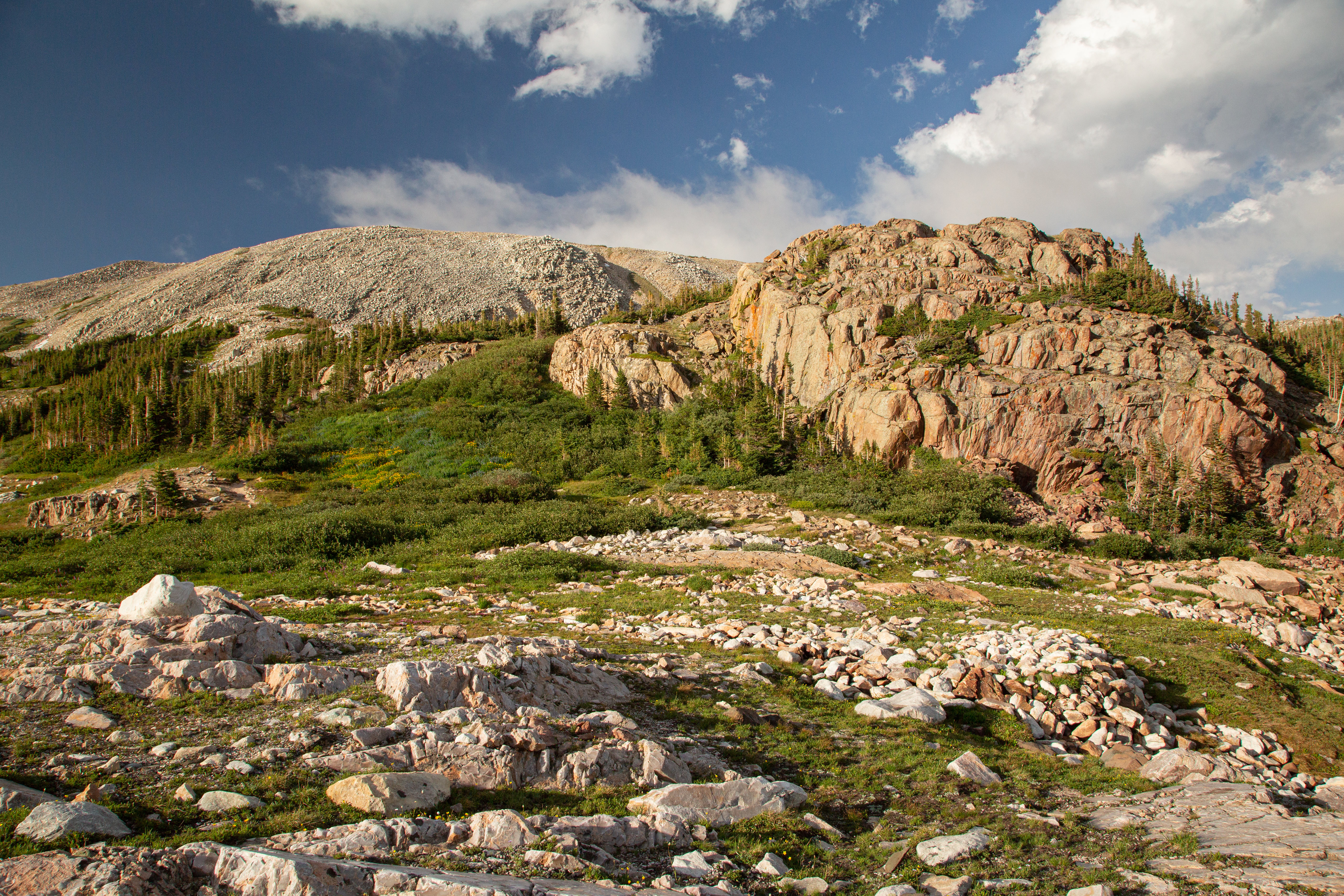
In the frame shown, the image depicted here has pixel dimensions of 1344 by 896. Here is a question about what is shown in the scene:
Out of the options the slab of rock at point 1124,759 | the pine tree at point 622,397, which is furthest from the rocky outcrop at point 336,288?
the slab of rock at point 1124,759

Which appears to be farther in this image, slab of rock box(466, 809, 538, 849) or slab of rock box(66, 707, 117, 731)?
slab of rock box(66, 707, 117, 731)

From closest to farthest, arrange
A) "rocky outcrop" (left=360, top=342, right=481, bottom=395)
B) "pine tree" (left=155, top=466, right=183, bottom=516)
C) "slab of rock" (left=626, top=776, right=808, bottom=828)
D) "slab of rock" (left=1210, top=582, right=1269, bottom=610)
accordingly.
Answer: "slab of rock" (left=626, top=776, right=808, bottom=828), "slab of rock" (left=1210, top=582, right=1269, bottom=610), "pine tree" (left=155, top=466, right=183, bottom=516), "rocky outcrop" (left=360, top=342, right=481, bottom=395)

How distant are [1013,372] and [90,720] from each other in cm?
3680

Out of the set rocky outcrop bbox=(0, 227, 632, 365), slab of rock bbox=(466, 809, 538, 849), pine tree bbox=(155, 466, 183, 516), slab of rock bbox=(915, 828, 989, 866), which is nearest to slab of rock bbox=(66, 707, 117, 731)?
slab of rock bbox=(466, 809, 538, 849)

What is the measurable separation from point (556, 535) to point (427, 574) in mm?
6127

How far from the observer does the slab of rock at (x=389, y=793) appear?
4.57 meters

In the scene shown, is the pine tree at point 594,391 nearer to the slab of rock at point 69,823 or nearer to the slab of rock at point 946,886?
the slab of rock at point 69,823

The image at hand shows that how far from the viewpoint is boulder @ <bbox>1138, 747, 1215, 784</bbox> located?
698cm

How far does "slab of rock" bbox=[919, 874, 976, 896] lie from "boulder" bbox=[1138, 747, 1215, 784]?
4.18 m

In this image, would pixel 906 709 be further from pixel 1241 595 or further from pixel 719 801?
pixel 1241 595

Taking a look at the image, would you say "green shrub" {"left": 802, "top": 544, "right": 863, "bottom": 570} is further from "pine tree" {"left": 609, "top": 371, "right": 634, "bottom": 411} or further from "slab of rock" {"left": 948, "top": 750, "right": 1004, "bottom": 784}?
"pine tree" {"left": 609, "top": 371, "right": 634, "bottom": 411}

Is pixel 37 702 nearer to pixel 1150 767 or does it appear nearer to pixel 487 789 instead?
pixel 487 789

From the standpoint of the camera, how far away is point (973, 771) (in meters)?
6.53

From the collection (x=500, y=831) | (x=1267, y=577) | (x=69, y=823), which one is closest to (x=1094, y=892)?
(x=500, y=831)
